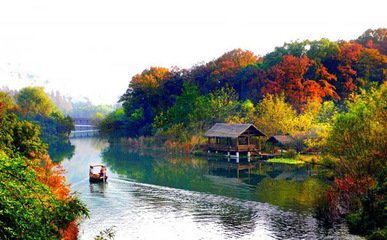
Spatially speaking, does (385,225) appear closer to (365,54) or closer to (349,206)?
(349,206)

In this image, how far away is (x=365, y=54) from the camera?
62.8 m

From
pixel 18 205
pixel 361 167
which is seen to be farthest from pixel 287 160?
pixel 18 205

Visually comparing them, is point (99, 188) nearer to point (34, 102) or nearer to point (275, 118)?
point (275, 118)

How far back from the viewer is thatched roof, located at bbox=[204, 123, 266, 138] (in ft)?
169

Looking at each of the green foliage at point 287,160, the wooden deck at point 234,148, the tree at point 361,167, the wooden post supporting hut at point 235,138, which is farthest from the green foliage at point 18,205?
the wooden deck at point 234,148

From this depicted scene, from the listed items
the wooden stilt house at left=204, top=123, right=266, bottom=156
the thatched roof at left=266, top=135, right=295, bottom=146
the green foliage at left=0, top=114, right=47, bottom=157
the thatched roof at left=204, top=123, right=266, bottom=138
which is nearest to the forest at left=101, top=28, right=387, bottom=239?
the thatched roof at left=266, top=135, right=295, bottom=146

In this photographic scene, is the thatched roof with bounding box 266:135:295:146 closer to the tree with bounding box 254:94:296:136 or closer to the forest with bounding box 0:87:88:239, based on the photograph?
the tree with bounding box 254:94:296:136

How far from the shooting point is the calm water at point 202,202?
21.8 meters

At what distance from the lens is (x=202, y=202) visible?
93.7ft

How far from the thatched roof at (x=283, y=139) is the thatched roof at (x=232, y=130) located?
1.83 metres

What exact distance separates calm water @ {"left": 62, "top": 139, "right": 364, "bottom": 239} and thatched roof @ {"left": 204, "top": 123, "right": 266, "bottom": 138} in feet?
18.1

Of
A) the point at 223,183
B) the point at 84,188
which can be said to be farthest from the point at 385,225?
the point at 84,188

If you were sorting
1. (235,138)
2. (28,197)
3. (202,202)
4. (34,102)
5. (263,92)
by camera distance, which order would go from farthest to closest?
(34,102) → (263,92) → (235,138) → (202,202) → (28,197)

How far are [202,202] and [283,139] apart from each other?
23251 mm
